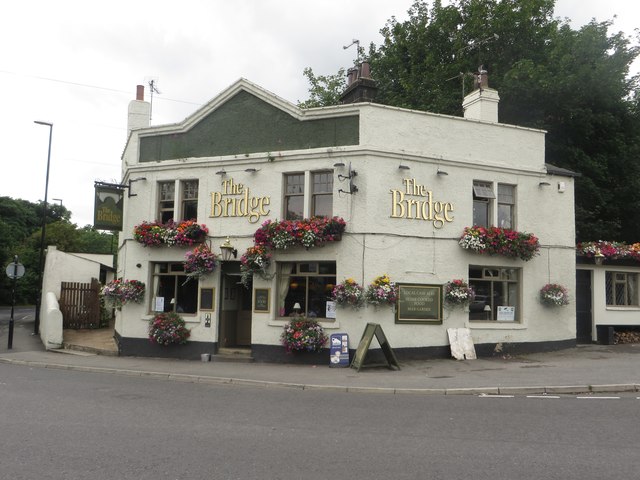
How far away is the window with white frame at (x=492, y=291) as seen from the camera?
53.5 ft

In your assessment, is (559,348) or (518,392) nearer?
(518,392)

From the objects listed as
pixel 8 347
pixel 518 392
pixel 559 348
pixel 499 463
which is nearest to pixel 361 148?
pixel 518 392

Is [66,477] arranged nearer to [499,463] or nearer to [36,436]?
[36,436]

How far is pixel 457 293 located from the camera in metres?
15.4

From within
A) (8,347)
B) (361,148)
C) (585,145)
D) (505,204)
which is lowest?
(8,347)

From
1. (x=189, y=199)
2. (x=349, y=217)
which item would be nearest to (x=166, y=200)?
(x=189, y=199)

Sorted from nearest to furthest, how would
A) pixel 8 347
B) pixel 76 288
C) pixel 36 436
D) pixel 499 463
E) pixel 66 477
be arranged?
pixel 66 477
pixel 499 463
pixel 36 436
pixel 8 347
pixel 76 288

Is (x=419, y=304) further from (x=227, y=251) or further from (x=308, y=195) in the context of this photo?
(x=227, y=251)

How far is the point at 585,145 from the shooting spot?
1009 inches

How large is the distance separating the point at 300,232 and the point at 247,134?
3727 mm

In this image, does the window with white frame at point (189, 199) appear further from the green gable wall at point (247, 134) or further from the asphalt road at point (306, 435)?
the asphalt road at point (306, 435)

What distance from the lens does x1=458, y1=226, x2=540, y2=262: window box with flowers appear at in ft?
51.1

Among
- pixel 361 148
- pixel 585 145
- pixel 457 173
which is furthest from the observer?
pixel 585 145

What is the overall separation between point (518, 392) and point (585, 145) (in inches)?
729
